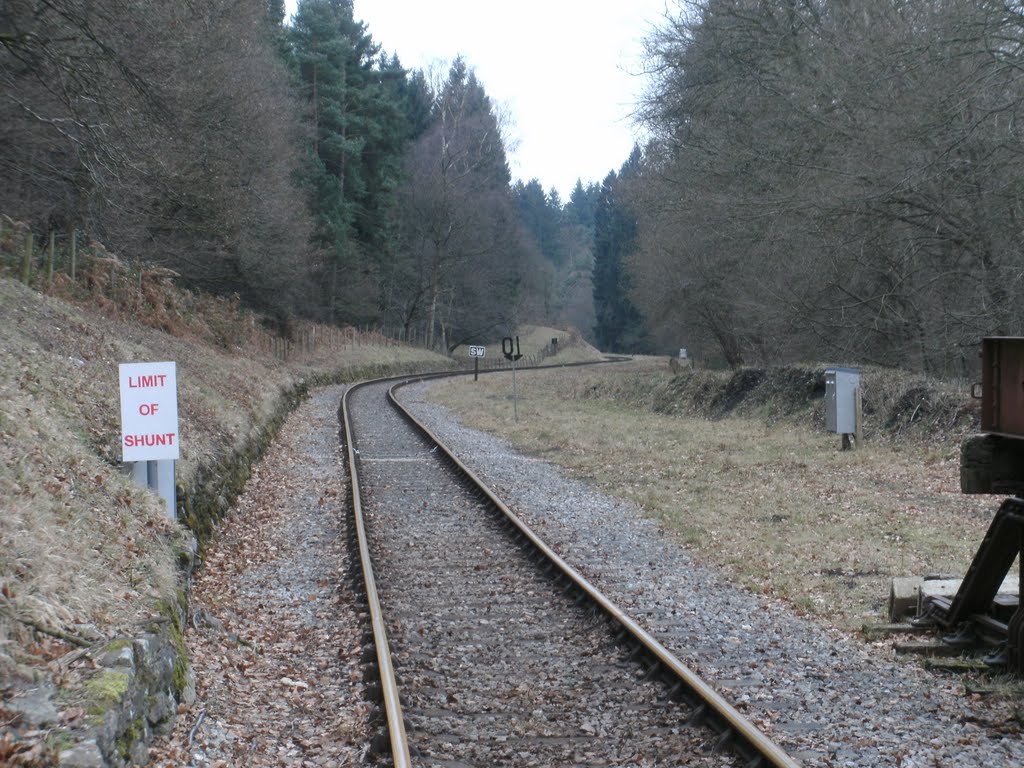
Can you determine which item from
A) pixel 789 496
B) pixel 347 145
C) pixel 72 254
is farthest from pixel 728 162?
pixel 347 145

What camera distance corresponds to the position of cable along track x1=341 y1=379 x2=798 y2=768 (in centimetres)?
539

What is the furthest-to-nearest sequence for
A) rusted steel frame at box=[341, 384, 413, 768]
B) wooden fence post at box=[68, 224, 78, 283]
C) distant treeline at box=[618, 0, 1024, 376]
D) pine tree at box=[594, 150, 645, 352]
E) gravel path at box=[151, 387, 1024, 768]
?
pine tree at box=[594, 150, 645, 352] → wooden fence post at box=[68, 224, 78, 283] → distant treeline at box=[618, 0, 1024, 376] → gravel path at box=[151, 387, 1024, 768] → rusted steel frame at box=[341, 384, 413, 768]

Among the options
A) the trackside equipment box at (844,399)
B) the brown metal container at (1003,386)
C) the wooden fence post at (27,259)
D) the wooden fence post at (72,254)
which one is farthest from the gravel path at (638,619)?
the wooden fence post at (72,254)

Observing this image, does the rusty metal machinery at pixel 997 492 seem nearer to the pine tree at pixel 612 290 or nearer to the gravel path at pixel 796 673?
the gravel path at pixel 796 673

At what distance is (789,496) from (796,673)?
723 cm

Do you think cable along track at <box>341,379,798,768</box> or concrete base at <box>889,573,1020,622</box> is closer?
cable along track at <box>341,379,798,768</box>

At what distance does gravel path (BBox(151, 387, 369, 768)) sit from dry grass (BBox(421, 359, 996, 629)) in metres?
3.84

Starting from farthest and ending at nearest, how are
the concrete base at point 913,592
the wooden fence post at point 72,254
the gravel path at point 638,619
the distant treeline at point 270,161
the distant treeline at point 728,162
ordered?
the wooden fence post at point 72,254 < the distant treeline at point 728,162 < the distant treeline at point 270,161 < the concrete base at point 913,592 < the gravel path at point 638,619

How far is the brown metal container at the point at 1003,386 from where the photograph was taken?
6.41 meters

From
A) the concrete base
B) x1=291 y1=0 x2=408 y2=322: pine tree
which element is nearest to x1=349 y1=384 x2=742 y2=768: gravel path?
the concrete base

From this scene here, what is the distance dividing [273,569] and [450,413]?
1879cm

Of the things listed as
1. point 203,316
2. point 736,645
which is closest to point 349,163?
point 203,316

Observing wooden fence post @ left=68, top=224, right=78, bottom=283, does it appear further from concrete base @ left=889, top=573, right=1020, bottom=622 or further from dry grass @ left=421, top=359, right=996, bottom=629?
concrete base @ left=889, top=573, right=1020, bottom=622

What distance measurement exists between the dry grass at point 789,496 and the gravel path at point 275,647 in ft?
12.6
